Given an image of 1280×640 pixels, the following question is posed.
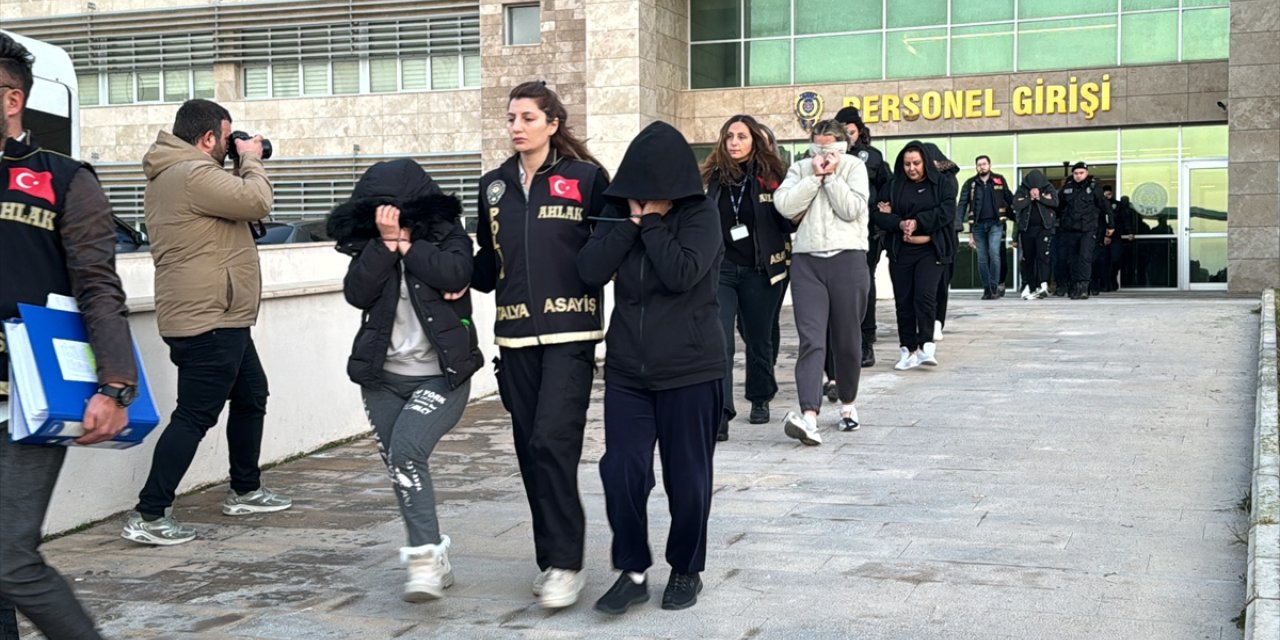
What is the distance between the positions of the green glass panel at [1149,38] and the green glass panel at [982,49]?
195 centimetres

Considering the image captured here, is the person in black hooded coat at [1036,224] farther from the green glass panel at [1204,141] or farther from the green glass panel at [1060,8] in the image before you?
the green glass panel at [1060,8]

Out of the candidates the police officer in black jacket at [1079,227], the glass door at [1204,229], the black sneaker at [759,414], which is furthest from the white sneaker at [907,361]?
the glass door at [1204,229]

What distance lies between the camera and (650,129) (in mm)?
5160

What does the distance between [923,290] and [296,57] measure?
23.9 m

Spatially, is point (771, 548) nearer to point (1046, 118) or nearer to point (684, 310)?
point (684, 310)

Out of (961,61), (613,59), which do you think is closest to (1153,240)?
(961,61)

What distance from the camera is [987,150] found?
88.6ft

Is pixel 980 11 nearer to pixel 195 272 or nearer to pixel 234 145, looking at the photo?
pixel 234 145

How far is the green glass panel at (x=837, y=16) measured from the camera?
27.7 metres

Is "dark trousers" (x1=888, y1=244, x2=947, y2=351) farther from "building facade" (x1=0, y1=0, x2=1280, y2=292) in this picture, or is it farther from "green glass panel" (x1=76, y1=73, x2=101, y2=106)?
"green glass panel" (x1=76, y1=73, x2=101, y2=106)

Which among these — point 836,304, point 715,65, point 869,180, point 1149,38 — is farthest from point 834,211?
point 715,65

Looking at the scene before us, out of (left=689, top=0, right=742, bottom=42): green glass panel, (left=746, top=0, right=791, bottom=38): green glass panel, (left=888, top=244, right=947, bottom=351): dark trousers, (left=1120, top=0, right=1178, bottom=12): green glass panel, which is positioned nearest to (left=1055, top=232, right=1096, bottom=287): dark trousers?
(left=1120, top=0, right=1178, bottom=12): green glass panel

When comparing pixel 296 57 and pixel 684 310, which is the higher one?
pixel 296 57

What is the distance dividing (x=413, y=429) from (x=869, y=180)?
6.73m
